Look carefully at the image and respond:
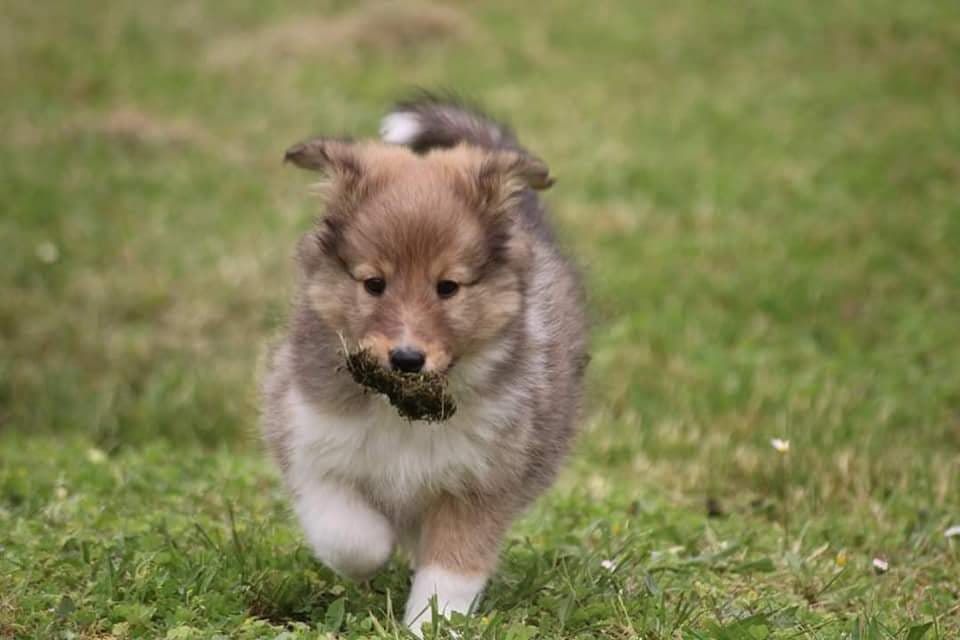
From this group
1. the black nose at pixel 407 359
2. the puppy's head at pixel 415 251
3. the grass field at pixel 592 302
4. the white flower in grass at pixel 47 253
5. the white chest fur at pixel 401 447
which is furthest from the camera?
the white flower in grass at pixel 47 253

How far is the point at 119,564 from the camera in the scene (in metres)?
4.16

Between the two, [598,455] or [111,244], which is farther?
[111,244]

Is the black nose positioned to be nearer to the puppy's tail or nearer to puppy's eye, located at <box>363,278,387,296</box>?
puppy's eye, located at <box>363,278,387,296</box>

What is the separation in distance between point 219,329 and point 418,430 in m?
5.05

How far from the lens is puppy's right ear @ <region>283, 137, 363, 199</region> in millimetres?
3926

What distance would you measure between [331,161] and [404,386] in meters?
0.77

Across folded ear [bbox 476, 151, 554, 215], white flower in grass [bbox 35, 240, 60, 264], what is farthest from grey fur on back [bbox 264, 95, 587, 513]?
white flower in grass [bbox 35, 240, 60, 264]

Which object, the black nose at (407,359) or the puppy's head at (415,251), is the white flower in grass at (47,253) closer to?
the puppy's head at (415,251)

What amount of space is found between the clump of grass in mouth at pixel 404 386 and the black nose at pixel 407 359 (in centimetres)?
2

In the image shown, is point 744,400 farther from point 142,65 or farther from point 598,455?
point 142,65

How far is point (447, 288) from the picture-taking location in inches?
145

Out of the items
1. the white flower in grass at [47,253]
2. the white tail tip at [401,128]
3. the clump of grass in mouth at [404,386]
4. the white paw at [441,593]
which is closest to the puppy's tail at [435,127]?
the white tail tip at [401,128]

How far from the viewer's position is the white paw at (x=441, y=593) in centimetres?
386

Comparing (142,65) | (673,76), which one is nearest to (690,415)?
(673,76)
